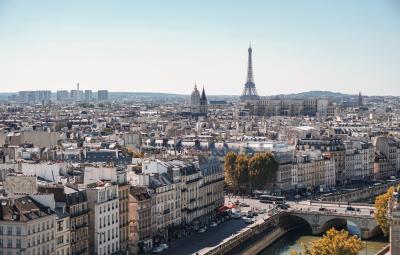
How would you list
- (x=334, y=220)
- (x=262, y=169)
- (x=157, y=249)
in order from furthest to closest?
(x=262, y=169) → (x=334, y=220) → (x=157, y=249)

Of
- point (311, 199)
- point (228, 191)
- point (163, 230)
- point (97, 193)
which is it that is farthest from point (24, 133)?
point (97, 193)

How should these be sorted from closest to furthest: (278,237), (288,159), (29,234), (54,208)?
(29,234) < (54,208) < (278,237) < (288,159)

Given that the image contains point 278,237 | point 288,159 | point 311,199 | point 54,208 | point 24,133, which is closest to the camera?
point 54,208

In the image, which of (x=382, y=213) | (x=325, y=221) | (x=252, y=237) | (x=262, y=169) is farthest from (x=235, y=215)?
(x=262, y=169)

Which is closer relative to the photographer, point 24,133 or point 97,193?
point 97,193

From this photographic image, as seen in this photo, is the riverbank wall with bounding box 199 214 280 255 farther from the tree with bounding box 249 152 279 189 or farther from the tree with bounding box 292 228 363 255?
the tree with bounding box 249 152 279 189

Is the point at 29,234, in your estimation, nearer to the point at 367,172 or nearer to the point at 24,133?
the point at 24,133

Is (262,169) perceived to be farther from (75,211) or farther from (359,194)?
(75,211)
